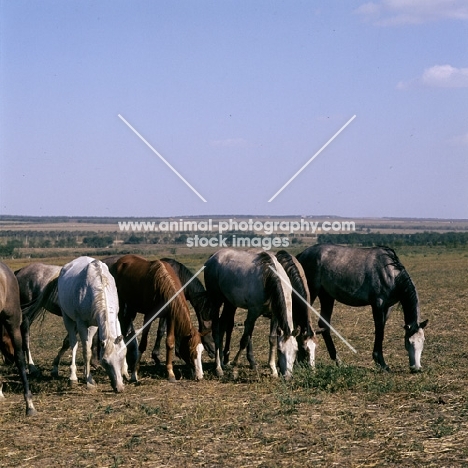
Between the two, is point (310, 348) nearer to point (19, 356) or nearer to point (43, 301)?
point (19, 356)

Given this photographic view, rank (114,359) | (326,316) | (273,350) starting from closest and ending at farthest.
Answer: (114,359) < (273,350) < (326,316)

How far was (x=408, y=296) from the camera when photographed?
39.6 feet

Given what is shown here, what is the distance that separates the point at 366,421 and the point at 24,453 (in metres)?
3.71

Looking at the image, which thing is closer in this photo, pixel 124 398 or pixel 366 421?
pixel 366 421

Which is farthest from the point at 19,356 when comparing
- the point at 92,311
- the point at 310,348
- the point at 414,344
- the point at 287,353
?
the point at 414,344

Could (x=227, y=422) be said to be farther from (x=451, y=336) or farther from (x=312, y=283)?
(x=451, y=336)

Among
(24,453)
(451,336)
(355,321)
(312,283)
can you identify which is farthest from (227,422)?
(355,321)

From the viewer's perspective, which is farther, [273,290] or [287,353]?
[273,290]

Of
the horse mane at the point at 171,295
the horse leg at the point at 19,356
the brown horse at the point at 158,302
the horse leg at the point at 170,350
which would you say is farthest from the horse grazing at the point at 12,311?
the horse mane at the point at 171,295

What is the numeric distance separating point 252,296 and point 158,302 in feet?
5.16

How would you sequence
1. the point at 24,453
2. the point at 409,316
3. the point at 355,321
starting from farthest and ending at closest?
1. the point at 355,321
2. the point at 409,316
3. the point at 24,453

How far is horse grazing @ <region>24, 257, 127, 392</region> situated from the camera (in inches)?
390

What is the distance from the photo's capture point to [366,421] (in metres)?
7.99

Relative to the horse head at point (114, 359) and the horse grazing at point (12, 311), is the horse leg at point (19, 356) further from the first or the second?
the horse head at point (114, 359)
